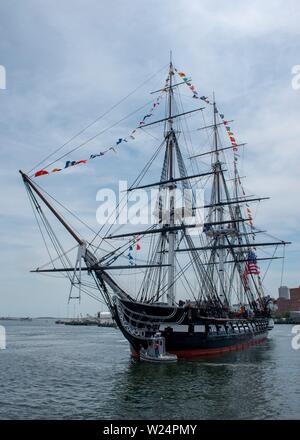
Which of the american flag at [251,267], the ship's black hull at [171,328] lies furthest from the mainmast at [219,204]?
the ship's black hull at [171,328]

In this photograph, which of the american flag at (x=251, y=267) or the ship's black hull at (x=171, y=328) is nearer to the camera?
Answer: the ship's black hull at (x=171, y=328)

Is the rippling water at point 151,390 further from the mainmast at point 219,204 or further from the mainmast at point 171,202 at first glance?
the mainmast at point 219,204

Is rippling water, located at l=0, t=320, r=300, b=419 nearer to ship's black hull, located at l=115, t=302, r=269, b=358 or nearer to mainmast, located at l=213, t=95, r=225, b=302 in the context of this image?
ship's black hull, located at l=115, t=302, r=269, b=358

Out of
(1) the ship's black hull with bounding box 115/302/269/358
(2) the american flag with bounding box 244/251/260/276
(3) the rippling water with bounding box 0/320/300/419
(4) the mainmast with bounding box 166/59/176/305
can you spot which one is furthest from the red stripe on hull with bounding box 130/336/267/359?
(2) the american flag with bounding box 244/251/260/276

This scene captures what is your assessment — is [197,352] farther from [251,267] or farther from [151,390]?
[251,267]

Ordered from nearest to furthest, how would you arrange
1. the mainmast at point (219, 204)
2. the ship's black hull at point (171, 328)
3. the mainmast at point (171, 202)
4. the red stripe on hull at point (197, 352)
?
the ship's black hull at point (171, 328) < the red stripe on hull at point (197, 352) < the mainmast at point (171, 202) < the mainmast at point (219, 204)

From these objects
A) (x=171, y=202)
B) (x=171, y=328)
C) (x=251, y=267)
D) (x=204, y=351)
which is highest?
(x=171, y=202)

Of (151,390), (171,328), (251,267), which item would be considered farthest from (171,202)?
(251,267)

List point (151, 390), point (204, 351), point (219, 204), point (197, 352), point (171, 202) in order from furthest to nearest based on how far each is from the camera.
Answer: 1. point (219, 204)
2. point (171, 202)
3. point (204, 351)
4. point (197, 352)
5. point (151, 390)
